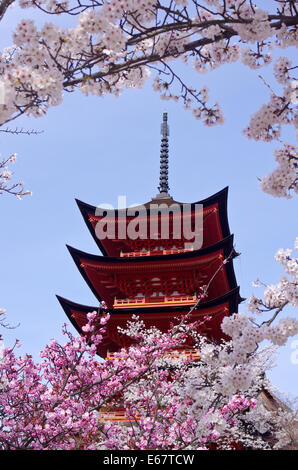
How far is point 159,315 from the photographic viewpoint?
15.2 metres

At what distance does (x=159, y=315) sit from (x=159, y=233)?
4.04 metres

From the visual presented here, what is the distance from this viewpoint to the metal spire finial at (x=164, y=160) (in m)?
23.0

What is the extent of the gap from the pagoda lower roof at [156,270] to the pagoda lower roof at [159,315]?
1.47 meters

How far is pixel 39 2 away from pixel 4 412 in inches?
263

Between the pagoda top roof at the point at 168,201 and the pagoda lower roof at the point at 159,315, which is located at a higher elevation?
the pagoda top roof at the point at 168,201

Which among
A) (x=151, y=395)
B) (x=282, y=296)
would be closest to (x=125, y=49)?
(x=282, y=296)

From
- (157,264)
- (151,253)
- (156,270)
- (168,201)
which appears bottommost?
(156,270)

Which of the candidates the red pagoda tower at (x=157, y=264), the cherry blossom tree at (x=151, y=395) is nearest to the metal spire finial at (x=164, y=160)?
the red pagoda tower at (x=157, y=264)

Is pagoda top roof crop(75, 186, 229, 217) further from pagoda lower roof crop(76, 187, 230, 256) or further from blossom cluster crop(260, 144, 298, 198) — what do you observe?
blossom cluster crop(260, 144, 298, 198)

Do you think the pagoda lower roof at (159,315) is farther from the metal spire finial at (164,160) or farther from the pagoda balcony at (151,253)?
the metal spire finial at (164,160)

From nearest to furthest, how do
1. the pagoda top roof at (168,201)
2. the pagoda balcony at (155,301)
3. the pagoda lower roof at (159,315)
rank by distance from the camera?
the pagoda lower roof at (159,315) → the pagoda balcony at (155,301) → the pagoda top roof at (168,201)

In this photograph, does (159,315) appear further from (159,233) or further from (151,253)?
(159,233)

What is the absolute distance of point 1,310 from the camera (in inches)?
354
